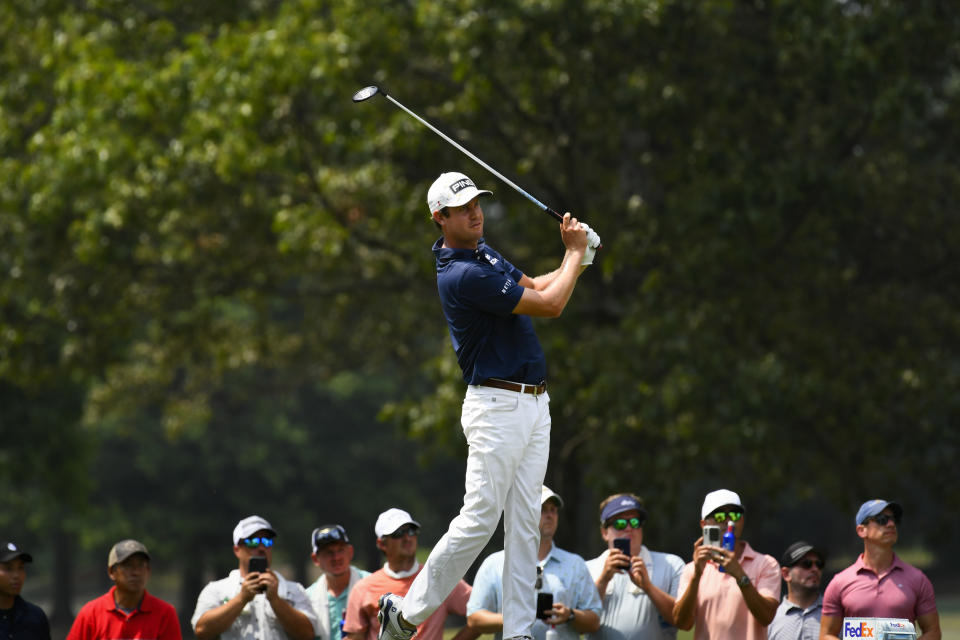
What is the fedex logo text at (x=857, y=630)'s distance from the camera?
7.80 metres

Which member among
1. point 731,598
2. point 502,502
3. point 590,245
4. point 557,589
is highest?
point 590,245

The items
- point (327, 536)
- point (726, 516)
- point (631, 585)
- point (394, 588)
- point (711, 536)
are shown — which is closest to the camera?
point (711, 536)

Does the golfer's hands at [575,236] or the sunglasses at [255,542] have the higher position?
the golfer's hands at [575,236]

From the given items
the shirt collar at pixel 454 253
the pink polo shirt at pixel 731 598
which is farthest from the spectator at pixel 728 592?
the shirt collar at pixel 454 253

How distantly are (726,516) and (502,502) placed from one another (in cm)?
172

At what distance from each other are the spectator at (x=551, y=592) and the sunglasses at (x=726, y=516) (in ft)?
2.90

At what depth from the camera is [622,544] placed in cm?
874

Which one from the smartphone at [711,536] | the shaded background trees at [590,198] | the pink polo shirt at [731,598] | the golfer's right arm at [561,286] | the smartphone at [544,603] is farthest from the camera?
the shaded background trees at [590,198]

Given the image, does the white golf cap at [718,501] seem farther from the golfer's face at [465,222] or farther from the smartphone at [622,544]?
the golfer's face at [465,222]

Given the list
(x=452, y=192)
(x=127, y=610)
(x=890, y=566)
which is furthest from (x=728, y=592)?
(x=127, y=610)

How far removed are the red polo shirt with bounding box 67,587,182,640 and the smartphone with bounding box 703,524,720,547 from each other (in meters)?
3.14

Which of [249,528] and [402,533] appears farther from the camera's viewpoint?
[402,533]

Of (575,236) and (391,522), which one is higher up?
(575,236)

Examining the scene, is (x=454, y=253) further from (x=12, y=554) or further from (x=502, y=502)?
(x=12, y=554)
